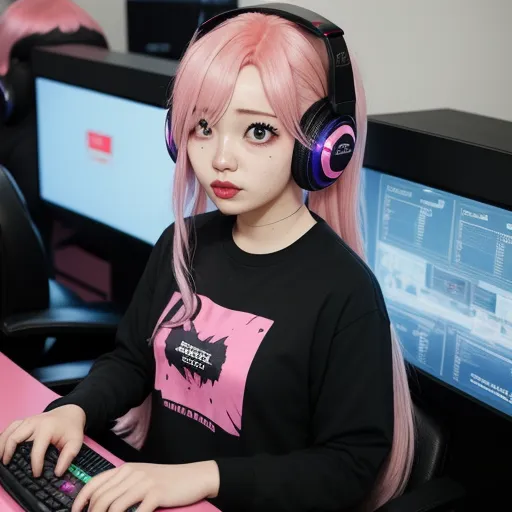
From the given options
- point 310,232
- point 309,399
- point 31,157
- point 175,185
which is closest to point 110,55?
point 31,157

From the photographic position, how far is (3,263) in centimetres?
150

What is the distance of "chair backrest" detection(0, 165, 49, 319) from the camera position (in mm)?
1495

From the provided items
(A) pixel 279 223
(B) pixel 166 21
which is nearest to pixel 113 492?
(A) pixel 279 223

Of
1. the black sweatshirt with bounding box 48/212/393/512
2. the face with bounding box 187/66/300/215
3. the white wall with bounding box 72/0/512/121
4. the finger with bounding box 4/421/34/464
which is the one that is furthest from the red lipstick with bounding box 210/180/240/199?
the white wall with bounding box 72/0/512/121

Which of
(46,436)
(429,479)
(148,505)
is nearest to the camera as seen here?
(148,505)

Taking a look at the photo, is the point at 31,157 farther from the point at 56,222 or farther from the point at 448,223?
the point at 448,223

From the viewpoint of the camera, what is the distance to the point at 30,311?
156 centimetres

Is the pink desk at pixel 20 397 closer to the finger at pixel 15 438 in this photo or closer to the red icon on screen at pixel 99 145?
the finger at pixel 15 438

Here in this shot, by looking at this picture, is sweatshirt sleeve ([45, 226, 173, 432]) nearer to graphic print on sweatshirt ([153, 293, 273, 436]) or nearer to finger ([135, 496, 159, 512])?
graphic print on sweatshirt ([153, 293, 273, 436])

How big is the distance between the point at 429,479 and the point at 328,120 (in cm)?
48

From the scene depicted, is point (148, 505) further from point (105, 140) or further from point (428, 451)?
point (105, 140)

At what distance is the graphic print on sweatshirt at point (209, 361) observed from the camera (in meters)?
1.01

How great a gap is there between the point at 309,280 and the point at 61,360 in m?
0.82

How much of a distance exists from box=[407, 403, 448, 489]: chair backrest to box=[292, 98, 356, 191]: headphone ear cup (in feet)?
1.20
